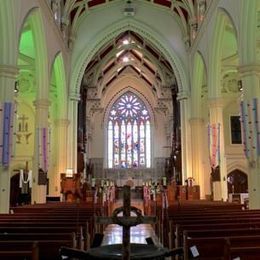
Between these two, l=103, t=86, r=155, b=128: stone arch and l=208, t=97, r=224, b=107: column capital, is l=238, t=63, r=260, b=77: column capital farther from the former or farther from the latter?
l=103, t=86, r=155, b=128: stone arch

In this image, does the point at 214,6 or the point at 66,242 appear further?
the point at 214,6

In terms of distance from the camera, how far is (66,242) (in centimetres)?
381

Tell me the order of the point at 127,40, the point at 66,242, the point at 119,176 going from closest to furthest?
the point at 66,242
the point at 127,40
the point at 119,176

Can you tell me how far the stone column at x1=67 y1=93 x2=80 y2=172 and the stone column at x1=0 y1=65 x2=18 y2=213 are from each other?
8968 millimetres

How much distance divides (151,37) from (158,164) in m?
13.3

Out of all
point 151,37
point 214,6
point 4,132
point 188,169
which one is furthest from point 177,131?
point 4,132

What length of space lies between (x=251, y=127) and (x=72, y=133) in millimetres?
11274

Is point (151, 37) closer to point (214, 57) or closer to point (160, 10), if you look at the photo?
point (160, 10)

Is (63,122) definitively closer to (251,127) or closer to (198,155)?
(198,155)

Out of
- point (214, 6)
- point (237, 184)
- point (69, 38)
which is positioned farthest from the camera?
point (237, 184)

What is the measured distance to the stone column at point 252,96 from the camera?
10.0m

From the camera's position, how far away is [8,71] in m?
10.2

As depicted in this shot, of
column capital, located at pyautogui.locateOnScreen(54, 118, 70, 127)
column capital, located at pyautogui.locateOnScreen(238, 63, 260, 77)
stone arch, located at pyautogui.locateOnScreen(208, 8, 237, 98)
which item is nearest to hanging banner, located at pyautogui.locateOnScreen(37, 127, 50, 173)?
column capital, located at pyautogui.locateOnScreen(54, 118, 70, 127)

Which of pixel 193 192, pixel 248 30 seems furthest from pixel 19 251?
pixel 193 192
